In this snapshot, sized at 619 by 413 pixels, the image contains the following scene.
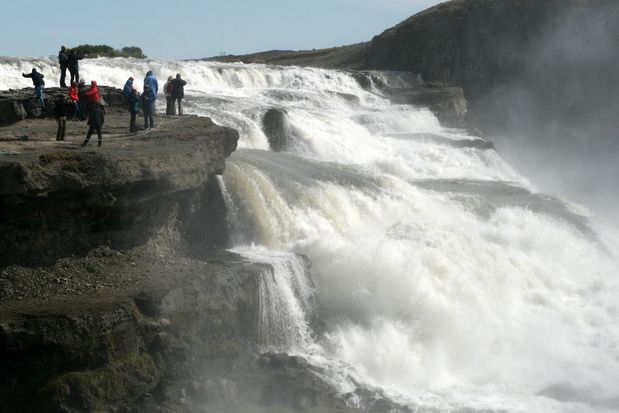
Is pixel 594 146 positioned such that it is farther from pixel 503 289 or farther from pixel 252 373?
pixel 252 373

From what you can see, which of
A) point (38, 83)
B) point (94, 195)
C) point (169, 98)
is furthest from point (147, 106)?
point (94, 195)

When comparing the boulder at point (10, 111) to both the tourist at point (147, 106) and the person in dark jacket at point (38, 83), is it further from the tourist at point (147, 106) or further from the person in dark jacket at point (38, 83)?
the tourist at point (147, 106)

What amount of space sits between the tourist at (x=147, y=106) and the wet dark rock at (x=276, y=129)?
6.58 meters

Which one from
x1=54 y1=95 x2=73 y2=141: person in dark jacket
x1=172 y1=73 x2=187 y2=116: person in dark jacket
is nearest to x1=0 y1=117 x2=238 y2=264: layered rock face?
x1=54 y1=95 x2=73 y2=141: person in dark jacket

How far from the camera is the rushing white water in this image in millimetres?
14898

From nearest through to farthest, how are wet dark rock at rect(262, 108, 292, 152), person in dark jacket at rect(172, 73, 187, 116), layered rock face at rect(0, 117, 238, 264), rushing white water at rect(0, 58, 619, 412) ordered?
layered rock face at rect(0, 117, 238, 264) < rushing white water at rect(0, 58, 619, 412) < person in dark jacket at rect(172, 73, 187, 116) < wet dark rock at rect(262, 108, 292, 152)

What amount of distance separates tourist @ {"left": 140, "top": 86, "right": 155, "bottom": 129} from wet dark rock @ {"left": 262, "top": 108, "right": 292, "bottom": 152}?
6.58 meters

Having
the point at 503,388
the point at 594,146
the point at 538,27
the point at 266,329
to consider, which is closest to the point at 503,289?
the point at 503,388

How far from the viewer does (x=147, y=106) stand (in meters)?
17.5

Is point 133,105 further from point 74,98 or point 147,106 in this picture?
point 74,98

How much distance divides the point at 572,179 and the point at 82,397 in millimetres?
33141

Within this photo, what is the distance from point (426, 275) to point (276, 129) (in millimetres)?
8642

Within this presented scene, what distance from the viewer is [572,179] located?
132 ft

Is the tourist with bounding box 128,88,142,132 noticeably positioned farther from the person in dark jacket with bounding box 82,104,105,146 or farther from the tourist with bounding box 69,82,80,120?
the person in dark jacket with bounding box 82,104,105,146
